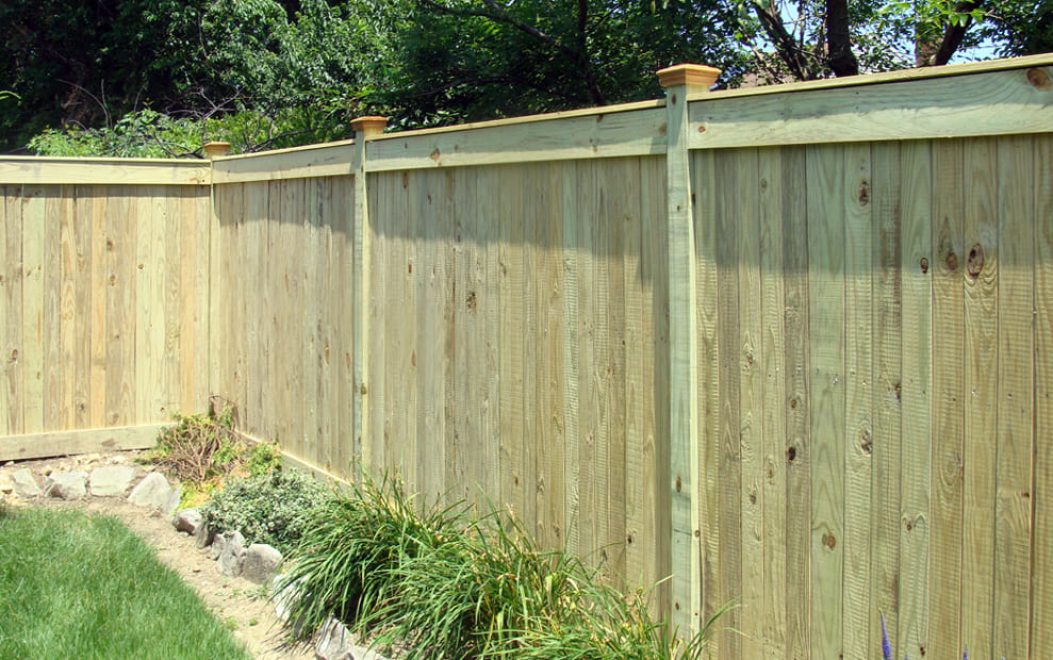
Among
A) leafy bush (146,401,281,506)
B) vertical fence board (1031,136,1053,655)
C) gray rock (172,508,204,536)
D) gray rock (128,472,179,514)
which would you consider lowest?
gray rock (172,508,204,536)

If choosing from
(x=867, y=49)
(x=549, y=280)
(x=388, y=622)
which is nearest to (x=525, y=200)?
(x=549, y=280)

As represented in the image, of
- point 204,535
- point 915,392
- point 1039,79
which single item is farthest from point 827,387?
point 204,535

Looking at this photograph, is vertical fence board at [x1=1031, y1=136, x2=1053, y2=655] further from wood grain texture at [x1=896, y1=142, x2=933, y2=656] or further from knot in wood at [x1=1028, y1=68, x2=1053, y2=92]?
wood grain texture at [x1=896, y1=142, x2=933, y2=656]

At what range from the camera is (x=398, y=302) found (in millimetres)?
5539

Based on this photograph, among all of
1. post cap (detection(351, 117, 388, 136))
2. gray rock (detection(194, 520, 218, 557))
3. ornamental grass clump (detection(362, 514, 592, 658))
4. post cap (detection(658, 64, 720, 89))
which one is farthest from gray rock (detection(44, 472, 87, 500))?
post cap (detection(658, 64, 720, 89))

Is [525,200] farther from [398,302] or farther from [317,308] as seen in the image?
[317,308]

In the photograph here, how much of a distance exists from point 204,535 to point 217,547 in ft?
0.70

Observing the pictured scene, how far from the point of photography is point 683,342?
12.1 feet

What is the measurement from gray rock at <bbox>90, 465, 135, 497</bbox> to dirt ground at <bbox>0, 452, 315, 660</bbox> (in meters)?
0.05

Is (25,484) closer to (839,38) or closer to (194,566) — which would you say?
(194,566)

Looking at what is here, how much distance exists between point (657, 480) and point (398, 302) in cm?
205

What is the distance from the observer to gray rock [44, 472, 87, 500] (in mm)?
7102

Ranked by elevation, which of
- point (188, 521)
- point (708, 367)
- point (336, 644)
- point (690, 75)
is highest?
point (690, 75)

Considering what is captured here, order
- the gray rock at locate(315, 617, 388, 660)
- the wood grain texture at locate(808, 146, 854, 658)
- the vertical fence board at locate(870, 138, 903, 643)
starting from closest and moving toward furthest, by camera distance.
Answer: the vertical fence board at locate(870, 138, 903, 643), the wood grain texture at locate(808, 146, 854, 658), the gray rock at locate(315, 617, 388, 660)
